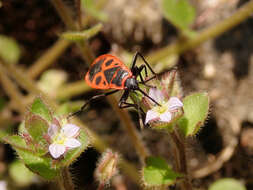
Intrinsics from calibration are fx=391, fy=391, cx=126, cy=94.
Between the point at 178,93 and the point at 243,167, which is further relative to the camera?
the point at 243,167

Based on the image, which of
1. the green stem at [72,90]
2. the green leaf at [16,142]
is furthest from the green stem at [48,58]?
the green leaf at [16,142]

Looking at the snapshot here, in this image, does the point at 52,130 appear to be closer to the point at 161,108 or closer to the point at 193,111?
the point at 161,108

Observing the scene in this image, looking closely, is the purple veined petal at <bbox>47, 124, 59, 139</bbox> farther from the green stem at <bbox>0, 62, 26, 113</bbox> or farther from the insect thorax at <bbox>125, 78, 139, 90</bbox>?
the green stem at <bbox>0, 62, 26, 113</bbox>

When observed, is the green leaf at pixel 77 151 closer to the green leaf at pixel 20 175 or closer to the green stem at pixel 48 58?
the green leaf at pixel 20 175

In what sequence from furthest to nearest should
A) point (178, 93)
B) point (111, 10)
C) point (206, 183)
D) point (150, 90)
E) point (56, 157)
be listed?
point (111, 10) → point (206, 183) → point (178, 93) → point (150, 90) → point (56, 157)

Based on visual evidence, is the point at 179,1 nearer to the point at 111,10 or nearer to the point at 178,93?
the point at 111,10

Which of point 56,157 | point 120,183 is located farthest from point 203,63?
point 56,157
